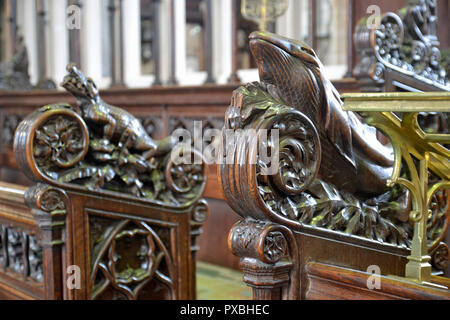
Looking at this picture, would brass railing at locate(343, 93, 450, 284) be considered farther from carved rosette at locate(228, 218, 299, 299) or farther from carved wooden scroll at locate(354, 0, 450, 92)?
carved wooden scroll at locate(354, 0, 450, 92)

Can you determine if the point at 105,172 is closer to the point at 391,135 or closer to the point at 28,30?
the point at 391,135

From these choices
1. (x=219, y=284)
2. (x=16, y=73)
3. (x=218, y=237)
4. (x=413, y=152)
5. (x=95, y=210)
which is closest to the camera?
(x=413, y=152)

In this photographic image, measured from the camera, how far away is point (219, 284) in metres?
3.63

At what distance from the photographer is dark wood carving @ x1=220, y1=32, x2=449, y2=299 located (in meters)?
1.53

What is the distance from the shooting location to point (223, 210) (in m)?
4.05

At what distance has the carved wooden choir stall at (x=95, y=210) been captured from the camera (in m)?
2.41

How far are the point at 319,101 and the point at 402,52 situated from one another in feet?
3.43

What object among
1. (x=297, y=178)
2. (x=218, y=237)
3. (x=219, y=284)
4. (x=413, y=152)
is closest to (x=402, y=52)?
(x=413, y=152)

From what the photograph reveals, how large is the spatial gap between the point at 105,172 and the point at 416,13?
1.41m

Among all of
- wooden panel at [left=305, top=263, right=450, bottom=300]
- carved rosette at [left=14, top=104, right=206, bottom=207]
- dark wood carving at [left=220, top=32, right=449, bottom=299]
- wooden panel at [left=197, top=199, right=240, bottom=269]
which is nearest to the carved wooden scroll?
dark wood carving at [left=220, top=32, right=449, bottom=299]

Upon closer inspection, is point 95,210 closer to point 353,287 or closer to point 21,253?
point 21,253

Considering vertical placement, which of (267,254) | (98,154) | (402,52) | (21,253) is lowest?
(21,253)

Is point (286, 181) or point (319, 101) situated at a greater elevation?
point (319, 101)

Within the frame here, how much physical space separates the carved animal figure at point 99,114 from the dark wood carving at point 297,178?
104 centimetres
